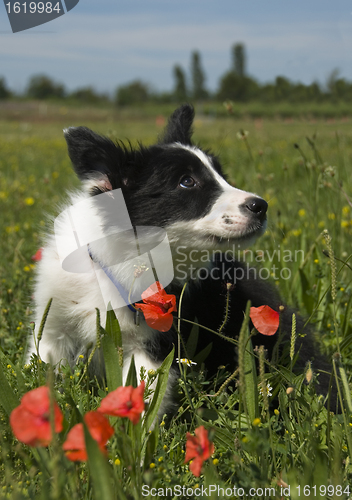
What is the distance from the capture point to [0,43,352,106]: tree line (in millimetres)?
3340

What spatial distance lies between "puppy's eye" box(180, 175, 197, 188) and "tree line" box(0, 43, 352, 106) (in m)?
0.91

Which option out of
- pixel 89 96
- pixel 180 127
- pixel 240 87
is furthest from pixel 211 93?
pixel 89 96

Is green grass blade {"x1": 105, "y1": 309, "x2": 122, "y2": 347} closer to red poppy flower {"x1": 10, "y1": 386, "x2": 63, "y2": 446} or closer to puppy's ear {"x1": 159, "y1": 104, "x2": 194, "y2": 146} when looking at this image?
red poppy flower {"x1": 10, "y1": 386, "x2": 63, "y2": 446}

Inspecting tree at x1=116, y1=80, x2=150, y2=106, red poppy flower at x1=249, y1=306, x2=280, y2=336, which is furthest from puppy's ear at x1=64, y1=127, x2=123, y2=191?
tree at x1=116, y1=80, x2=150, y2=106

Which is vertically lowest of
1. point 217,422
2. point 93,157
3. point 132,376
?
point 217,422

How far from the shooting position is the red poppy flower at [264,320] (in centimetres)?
138

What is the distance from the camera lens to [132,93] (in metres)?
42.3

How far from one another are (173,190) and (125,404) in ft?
4.52

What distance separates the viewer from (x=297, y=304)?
2.87 m

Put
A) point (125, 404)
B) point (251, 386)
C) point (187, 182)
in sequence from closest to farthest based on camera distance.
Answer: point (125, 404)
point (251, 386)
point (187, 182)

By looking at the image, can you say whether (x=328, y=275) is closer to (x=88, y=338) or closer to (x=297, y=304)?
(x=297, y=304)

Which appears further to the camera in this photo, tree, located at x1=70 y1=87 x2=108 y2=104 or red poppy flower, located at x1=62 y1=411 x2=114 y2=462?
tree, located at x1=70 y1=87 x2=108 y2=104

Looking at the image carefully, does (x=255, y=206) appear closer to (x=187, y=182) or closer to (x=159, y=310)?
(x=187, y=182)

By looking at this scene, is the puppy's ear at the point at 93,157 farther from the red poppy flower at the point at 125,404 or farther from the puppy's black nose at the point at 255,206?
the red poppy flower at the point at 125,404
